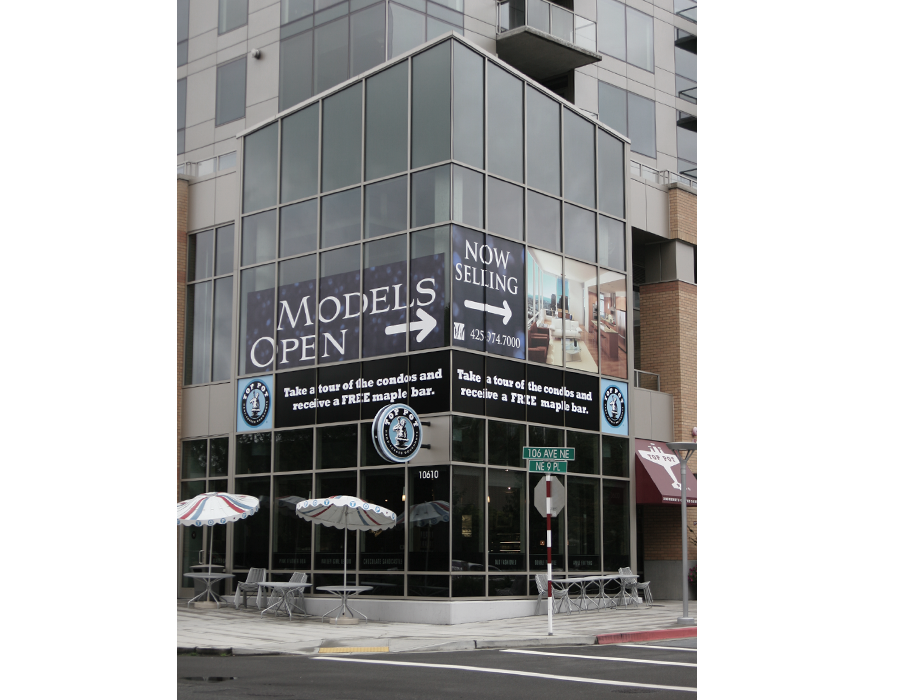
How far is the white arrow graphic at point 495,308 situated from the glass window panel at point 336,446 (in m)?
3.44

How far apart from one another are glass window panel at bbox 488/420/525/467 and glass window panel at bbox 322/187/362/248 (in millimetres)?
4933

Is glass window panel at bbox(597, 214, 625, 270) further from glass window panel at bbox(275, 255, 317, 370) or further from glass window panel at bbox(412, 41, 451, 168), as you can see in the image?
glass window panel at bbox(275, 255, 317, 370)

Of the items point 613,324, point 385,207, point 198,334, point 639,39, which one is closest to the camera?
point 385,207

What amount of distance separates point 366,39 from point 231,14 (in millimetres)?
5695

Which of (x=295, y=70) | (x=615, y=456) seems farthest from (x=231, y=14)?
(x=615, y=456)

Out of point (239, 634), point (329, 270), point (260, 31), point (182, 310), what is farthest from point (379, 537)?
point (260, 31)

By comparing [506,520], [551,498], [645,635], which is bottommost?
[645,635]

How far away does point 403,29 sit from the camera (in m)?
21.1

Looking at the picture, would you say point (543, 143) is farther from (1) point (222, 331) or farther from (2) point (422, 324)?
(1) point (222, 331)

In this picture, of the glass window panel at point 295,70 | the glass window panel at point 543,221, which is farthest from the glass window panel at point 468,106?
the glass window panel at point 295,70

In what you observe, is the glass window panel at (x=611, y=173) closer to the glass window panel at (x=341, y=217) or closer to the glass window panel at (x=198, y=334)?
the glass window panel at (x=341, y=217)

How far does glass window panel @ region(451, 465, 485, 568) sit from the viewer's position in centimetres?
1791

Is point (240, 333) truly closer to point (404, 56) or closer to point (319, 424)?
point (319, 424)

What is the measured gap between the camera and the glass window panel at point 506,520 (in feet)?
60.9
